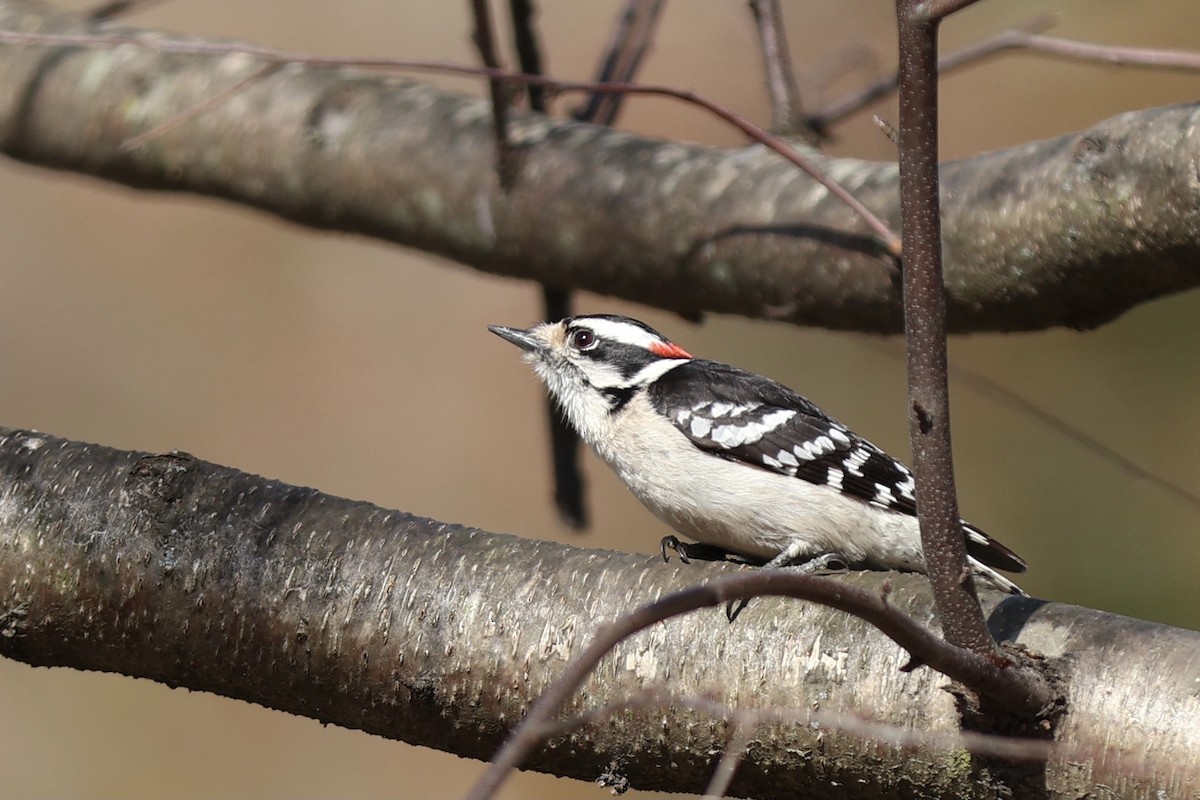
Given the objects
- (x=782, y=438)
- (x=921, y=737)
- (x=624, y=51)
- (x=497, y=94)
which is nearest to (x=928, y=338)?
(x=921, y=737)

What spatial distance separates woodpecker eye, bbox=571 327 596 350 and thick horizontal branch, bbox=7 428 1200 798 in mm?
1713

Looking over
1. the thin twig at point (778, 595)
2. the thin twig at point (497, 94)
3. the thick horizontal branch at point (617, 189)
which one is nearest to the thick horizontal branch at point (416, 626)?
the thin twig at point (778, 595)

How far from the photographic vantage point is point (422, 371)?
8.48 meters

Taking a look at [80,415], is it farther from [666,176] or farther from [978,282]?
[978,282]

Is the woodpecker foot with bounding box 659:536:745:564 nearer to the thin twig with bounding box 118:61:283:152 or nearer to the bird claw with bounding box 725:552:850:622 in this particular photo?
the bird claw with bounding box 725:552:850:622

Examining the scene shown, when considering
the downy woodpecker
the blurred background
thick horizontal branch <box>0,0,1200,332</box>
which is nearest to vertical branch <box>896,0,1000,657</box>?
thick horizontal branch <box>0,0,1200,332</box>

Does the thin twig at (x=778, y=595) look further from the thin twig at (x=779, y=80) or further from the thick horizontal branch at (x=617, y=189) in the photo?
the thin twig at (x=779, y=80)

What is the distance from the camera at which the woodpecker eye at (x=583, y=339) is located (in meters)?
4.27

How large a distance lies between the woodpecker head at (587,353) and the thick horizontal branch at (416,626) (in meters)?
1.64

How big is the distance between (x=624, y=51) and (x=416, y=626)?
9.25 feet

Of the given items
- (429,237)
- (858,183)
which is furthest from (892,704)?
(429,237)

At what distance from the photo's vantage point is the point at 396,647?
8.01 feet

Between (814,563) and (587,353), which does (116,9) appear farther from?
(814,563)

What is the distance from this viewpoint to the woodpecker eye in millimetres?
4266
